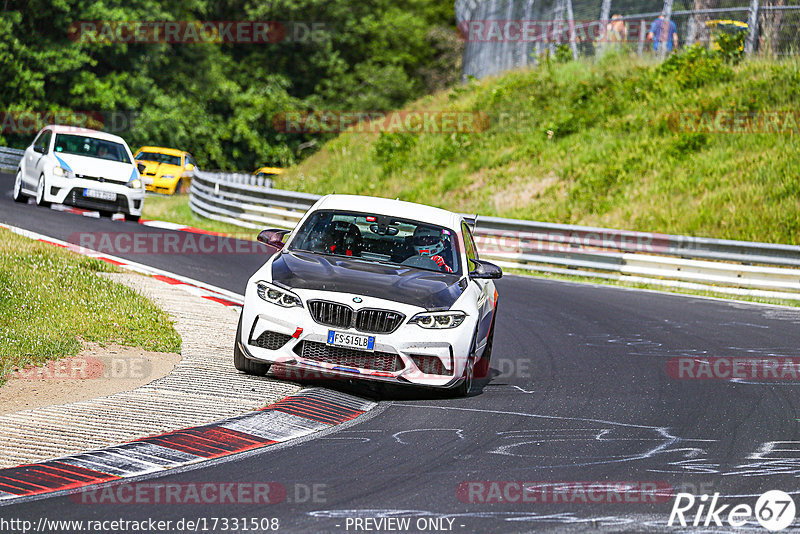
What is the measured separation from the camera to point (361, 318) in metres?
8.49

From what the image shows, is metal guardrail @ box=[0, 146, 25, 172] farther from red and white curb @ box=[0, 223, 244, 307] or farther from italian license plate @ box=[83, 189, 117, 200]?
red and white curb @ box=[0, 223, 244, 307]

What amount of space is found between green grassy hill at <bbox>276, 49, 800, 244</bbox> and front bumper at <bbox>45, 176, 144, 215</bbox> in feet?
33.8

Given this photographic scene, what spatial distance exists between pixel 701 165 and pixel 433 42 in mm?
37974

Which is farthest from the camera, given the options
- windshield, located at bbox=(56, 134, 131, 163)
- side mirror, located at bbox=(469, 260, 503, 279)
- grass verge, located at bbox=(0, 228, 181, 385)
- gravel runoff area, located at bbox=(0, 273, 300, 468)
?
windshield, located at bbox=(56, 134, 131, 163)

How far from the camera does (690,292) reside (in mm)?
20078

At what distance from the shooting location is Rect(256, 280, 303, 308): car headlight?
28.4 ft

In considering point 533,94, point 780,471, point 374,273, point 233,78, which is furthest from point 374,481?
point 233,78

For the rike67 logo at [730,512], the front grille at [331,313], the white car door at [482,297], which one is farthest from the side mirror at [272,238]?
the rike67 logo at [730,512]

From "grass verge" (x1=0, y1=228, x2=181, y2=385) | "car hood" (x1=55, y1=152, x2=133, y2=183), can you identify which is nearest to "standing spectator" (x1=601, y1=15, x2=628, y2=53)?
"car hood" (x1=55, y1=152, x2=133, y2=183)

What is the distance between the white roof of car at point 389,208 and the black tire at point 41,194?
1281cm

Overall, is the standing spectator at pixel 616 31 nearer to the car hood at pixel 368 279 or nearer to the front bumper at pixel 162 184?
the front bumper at pixel 162 184

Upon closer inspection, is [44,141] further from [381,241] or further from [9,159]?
[9,159]

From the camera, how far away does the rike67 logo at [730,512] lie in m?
5.56

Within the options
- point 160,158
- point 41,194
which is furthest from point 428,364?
point 160,158
